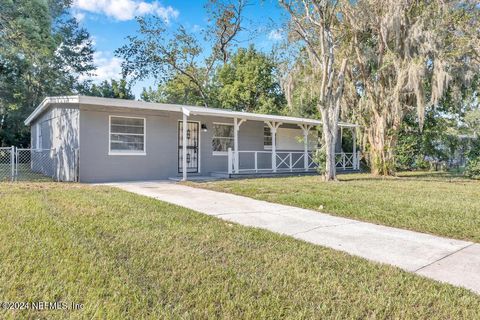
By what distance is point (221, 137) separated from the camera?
13.2 metres

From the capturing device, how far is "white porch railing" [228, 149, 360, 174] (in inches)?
516

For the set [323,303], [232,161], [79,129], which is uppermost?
[79,129]

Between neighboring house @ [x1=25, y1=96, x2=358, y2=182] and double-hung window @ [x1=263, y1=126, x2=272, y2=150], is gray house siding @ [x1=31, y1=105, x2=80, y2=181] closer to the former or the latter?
neighboring house @ [x1=25, y1=96, x2=358, y2=182]

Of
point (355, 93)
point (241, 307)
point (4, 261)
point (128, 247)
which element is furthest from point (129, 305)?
point (355, 93)

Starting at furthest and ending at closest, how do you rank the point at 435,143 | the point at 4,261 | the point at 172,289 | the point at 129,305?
the point at 435,143, the point at 4,261, the point at 172,289, the point at 129,305

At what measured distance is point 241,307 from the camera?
2.39m

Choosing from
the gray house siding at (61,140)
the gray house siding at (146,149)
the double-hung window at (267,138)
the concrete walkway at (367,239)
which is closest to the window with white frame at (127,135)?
the gray house siding at (146,149)

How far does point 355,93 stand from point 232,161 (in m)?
6.33

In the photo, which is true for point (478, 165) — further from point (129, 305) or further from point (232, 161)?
point (129, 305)

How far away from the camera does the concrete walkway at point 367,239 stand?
323 centimetres

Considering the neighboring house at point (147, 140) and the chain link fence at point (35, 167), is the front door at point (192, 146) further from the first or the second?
the chain link fence at point (35, 167)

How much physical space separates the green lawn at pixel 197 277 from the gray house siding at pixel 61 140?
607cm

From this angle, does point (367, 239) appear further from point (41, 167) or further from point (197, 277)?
point (41, 167)

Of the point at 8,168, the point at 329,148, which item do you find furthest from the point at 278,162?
the point at 8,168
